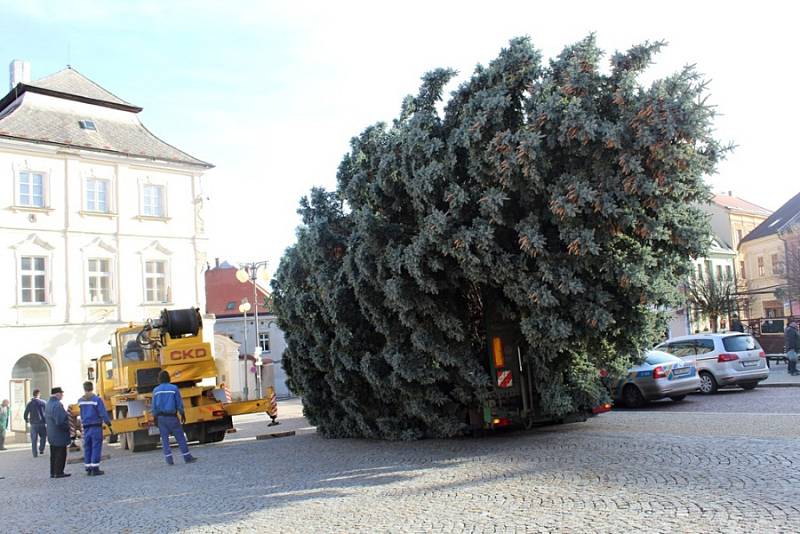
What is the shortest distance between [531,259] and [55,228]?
81.1ft

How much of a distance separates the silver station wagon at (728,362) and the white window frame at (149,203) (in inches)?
905

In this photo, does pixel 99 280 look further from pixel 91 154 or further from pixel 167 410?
pixel 167 410

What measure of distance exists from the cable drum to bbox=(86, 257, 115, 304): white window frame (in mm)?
15216

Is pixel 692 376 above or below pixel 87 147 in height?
below

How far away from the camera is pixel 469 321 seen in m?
12.2

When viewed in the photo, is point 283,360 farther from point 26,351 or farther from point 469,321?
point 26,351

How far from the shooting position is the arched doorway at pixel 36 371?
28516 mm

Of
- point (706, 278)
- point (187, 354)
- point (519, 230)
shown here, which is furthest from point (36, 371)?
point (706, 278)

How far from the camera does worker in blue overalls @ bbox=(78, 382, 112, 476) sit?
12.8 meters

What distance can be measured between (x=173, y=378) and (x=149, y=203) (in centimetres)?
1800

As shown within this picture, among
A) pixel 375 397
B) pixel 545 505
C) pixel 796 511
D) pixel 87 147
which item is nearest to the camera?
pixel 796 511

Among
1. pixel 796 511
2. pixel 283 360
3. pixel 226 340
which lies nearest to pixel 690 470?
pixel 796 511

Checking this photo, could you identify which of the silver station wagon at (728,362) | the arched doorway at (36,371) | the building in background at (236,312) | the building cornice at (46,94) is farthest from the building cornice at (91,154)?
the silver station wagon at (728,362)

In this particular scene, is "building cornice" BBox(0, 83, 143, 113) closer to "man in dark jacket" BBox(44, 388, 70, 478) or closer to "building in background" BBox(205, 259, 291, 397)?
"building in background" BBox(205, 259, 291, 397)
